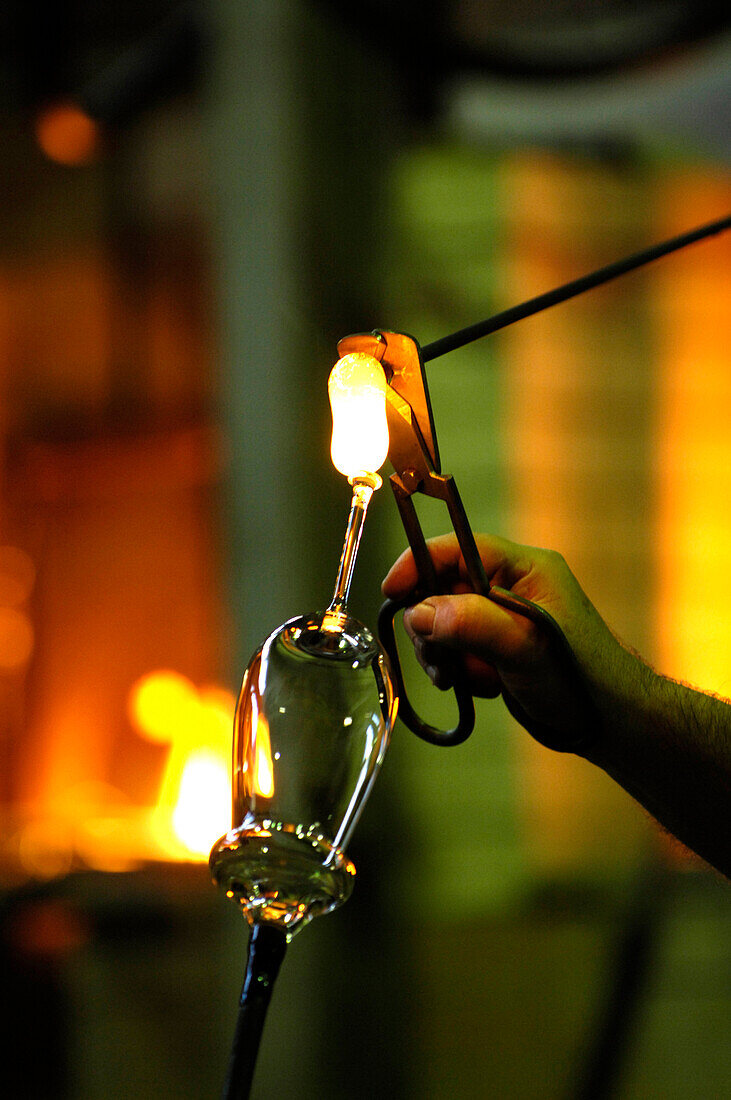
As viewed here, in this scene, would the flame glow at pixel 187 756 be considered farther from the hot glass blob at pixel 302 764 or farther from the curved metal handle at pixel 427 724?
the hot glass blob at pixel 302 764

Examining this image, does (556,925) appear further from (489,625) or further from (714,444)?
(489,625)

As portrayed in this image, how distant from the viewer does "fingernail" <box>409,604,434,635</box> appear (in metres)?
0.49

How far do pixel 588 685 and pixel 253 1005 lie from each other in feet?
0.69

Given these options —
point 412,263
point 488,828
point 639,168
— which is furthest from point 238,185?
point 488,828

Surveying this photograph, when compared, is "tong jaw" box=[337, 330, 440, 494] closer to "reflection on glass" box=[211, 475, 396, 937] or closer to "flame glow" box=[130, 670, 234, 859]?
"reflection on glass" box=[211, 475, 396, 937]

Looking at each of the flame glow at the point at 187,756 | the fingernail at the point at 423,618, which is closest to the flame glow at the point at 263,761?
the fingernail at the point at 423,618

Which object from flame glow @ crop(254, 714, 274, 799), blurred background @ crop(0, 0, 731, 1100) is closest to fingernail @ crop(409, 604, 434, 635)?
flame glow @ crop(254, 714, 274, 799)

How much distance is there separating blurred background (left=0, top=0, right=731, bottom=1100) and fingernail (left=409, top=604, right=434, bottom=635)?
1389mm

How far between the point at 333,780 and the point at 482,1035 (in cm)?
174

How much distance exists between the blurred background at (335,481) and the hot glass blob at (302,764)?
1.45 meters

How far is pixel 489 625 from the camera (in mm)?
467

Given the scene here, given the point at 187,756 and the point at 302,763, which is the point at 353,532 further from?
the point at 187,756

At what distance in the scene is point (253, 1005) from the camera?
0.38 metres

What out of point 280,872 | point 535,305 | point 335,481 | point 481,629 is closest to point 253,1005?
point 280,872
